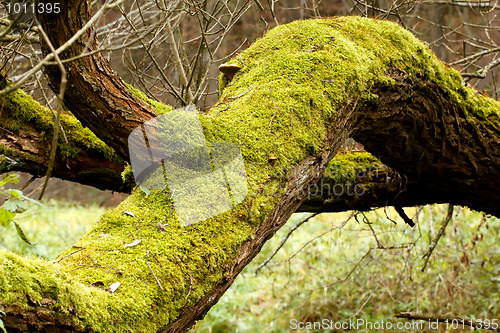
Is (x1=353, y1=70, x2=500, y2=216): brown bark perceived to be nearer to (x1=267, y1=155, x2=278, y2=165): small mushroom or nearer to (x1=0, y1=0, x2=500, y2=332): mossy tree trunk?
(x1=0, y1=0, x2=500, y2=332): mossy tree trunk

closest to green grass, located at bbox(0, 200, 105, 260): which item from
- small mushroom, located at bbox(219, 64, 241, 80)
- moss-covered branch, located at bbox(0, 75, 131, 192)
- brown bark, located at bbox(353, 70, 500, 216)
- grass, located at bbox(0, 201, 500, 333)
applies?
grass, located at bbox(0, 201, 500, 333)

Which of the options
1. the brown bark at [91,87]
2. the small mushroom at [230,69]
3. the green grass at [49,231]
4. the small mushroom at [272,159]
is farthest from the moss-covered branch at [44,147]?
the green grass at [49,231]

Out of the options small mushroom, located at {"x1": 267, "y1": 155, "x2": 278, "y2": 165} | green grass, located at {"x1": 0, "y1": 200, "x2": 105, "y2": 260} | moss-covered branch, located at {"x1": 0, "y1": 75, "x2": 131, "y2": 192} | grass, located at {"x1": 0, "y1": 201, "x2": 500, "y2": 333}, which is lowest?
green grass, located at {"x1": 0, "y1": 200, "x2": 105, "y2": 260}

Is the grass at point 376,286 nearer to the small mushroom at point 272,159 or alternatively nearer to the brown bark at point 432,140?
the brown bark at point 432,140

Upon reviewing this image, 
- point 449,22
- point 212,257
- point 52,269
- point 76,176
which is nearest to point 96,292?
point 52,269

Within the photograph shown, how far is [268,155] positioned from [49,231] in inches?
310

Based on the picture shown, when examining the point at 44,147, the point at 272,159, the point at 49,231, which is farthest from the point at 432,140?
the point at 49,231

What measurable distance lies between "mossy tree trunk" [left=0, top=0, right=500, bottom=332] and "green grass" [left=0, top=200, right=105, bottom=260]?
4188 millimetres

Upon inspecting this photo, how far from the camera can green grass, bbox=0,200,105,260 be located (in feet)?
21.2

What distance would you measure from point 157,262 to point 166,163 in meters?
A: 0.59

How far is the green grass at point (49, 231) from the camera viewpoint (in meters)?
6.45

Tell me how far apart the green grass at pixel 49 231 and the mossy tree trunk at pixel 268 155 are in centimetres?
419

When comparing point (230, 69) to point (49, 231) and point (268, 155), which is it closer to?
point (268, 155)

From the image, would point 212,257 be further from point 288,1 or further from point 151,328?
point 288,1
